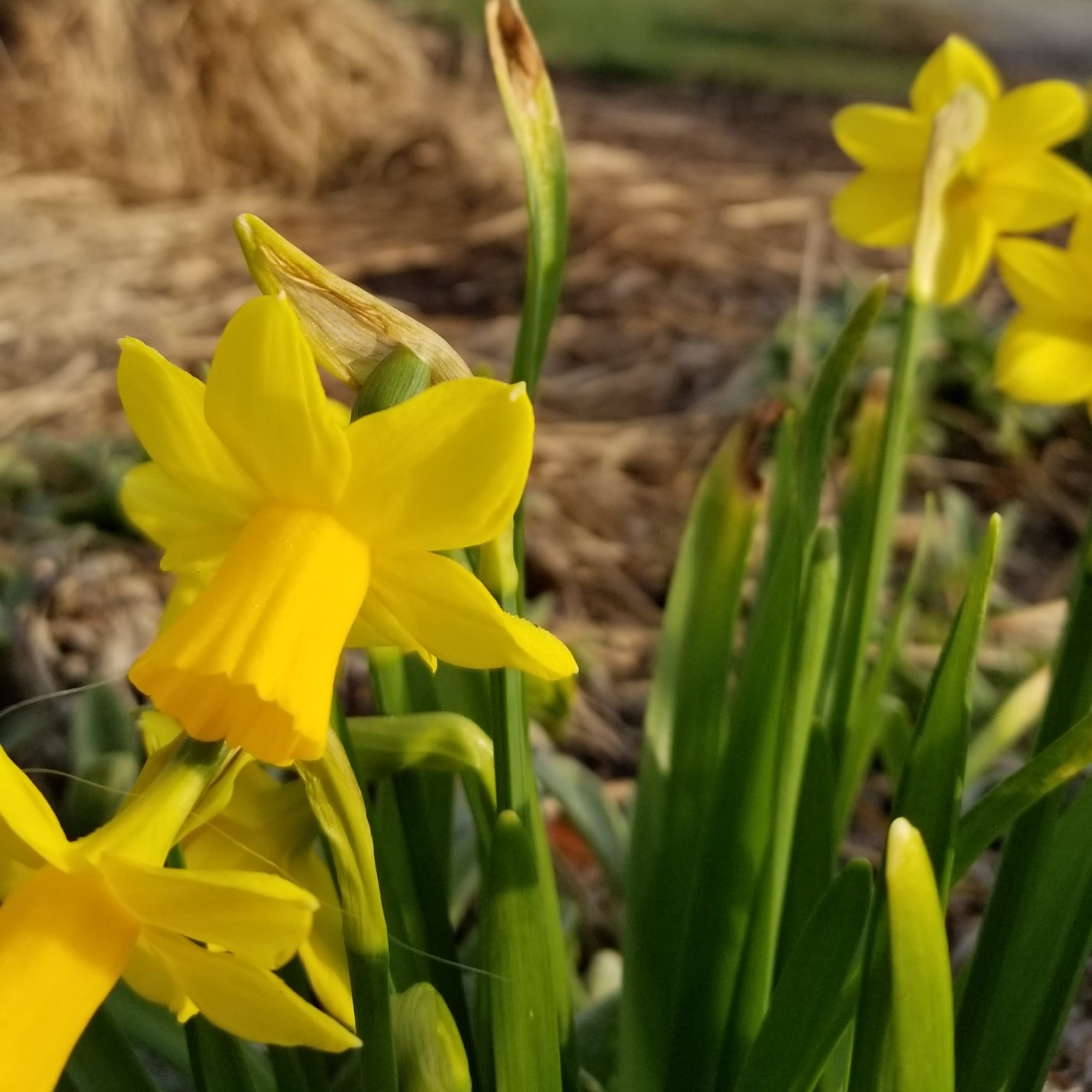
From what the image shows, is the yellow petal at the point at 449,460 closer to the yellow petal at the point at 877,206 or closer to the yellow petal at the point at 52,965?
the yellow petal at the point at 52,965

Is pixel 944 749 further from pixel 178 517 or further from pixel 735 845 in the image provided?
pixel 178 517

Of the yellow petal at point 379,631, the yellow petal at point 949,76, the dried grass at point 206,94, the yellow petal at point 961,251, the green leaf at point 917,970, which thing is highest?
the yellow petal at point 949,76

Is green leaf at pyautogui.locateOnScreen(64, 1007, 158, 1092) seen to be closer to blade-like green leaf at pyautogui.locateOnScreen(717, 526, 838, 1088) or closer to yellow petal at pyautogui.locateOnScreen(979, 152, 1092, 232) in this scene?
blade-like green leaf at pyautogui.locateOnScreen(717, 526, 838, 1088)

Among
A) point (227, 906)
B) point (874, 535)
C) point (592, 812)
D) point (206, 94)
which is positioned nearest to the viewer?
point (227, 906)

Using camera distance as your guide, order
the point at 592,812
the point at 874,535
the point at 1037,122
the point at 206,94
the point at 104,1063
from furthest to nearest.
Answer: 1. the point at 206,94
2. the point at 592,812
3. the point at 1037,122
4. the point at 874,535
5. the point at 104,1063

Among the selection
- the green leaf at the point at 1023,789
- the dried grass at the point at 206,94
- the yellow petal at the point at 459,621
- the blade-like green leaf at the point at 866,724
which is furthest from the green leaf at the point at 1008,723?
the dried grass at the point at 206,94

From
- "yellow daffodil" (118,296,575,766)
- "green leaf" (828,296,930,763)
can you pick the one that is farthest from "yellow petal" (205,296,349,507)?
"green leaf" (828,296,930,763)

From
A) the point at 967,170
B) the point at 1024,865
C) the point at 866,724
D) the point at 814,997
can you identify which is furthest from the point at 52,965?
the point at 967,170
